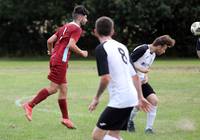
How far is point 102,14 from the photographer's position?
1507 inches

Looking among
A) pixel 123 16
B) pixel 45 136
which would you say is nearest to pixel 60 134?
pixel 45 136

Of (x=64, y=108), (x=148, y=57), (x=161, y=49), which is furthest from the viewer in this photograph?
(x=64, y=108)

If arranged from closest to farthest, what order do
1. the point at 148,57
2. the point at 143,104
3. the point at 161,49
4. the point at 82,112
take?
the point at 143,104, the point at 161,49, the point at 148,57, the point at 82,112

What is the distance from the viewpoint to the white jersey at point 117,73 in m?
6.36

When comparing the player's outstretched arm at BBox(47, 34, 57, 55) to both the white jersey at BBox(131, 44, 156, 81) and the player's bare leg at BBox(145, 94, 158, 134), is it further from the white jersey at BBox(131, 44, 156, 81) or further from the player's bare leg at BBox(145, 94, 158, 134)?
the player's bare leg at BBox(145, 94, 158, 134)

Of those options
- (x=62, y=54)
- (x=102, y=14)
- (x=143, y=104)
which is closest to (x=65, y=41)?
(x=62, y=54)

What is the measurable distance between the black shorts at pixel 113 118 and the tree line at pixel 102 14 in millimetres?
29660

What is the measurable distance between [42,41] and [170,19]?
9.36 m

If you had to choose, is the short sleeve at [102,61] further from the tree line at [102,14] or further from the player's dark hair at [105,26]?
the tree line at [102,14]

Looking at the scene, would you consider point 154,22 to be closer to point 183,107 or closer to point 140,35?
point 140,35

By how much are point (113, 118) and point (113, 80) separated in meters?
0.44

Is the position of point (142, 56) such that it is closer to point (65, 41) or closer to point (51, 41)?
point (65, 41)

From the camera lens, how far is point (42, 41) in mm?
40531

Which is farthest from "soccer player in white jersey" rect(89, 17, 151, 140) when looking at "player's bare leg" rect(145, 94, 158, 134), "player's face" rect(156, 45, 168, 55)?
"player's bare leg" rect(145, 94, 158, 134)
